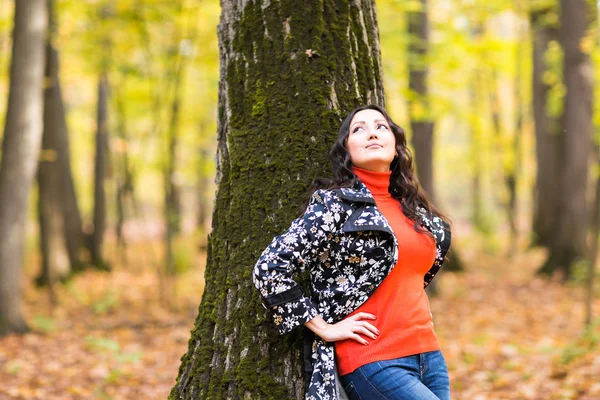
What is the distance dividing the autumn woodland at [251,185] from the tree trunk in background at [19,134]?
0.03 meters

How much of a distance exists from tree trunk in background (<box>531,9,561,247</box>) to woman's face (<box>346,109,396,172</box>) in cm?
1259

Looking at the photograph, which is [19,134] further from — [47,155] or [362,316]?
[362,316]

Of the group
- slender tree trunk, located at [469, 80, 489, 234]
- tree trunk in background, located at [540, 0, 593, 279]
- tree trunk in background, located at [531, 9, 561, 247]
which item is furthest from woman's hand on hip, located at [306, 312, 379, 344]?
slender tree trunk, located at [469, 80, 489, 234]

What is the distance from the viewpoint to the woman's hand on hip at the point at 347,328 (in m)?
2.56

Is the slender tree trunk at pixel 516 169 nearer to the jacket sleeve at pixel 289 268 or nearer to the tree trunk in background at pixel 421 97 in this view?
the tree trunk in background at pixel 421 97

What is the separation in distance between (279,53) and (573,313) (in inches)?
318

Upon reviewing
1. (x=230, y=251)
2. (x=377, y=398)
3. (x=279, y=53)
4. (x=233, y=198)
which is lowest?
(x=377, y=398)

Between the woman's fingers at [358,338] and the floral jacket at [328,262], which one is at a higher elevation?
the floral jacket at [328,262]

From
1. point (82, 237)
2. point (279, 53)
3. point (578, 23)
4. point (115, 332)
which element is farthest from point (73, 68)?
point (279, 53)

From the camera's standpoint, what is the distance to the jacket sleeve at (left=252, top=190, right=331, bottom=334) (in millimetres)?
2531

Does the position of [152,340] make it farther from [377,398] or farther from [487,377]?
[377,398]

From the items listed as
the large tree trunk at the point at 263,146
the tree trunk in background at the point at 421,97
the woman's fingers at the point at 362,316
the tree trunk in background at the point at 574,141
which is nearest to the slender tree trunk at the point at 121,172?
the tree trunk in background at the point at 421,97

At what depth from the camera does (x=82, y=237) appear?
1645 cm

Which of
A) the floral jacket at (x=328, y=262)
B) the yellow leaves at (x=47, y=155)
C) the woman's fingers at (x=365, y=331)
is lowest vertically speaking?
the woman's fingers at (x=365, y=331)
